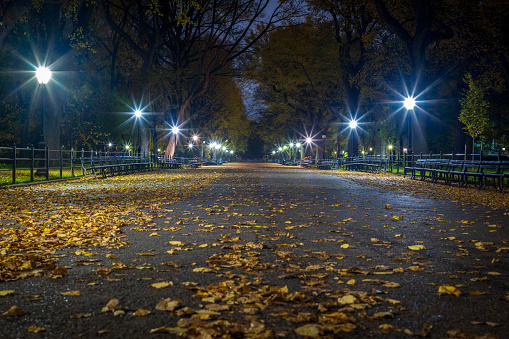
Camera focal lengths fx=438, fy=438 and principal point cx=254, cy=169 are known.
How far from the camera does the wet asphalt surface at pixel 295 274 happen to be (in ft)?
10.5

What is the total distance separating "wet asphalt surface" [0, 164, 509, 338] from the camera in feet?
10.5

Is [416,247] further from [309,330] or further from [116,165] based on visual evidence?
[116,165]

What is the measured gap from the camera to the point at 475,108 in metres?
33.8

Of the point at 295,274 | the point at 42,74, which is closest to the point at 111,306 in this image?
the point at 295,274

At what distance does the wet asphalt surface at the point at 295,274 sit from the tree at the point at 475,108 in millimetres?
28639

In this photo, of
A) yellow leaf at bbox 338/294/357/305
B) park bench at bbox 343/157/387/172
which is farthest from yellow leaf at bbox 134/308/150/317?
park bench at bbox 343/157/387/172

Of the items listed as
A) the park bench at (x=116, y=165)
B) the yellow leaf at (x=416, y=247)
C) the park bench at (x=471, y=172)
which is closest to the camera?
the yellow leaf at (x=416, y=247)

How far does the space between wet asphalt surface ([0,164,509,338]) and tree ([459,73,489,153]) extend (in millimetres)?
28639

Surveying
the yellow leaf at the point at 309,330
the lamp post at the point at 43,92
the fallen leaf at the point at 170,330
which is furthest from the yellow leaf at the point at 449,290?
the lamp post at the point at 43,92

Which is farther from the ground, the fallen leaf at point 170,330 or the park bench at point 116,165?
the park bench at point 116,165

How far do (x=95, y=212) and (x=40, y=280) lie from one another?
5.16 metres

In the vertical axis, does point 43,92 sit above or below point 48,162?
above

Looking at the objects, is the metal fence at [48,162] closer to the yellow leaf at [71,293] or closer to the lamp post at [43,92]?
the lamp post at [43,92]

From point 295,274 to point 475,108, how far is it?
34.2 m
